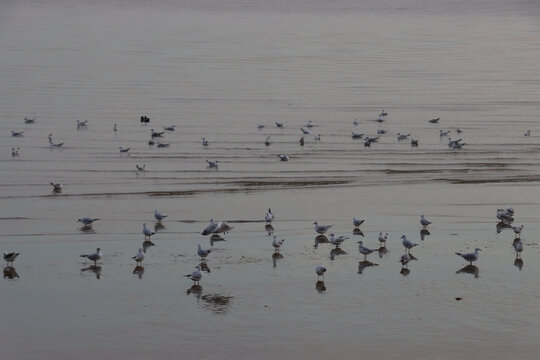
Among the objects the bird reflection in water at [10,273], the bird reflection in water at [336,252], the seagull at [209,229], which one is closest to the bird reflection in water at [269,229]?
the seagull at [209,229]

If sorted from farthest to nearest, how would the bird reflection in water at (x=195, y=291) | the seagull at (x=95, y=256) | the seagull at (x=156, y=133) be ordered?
the seagull at (x=156, y=133) < the seagull at (x=95, y=256) < the bird reflection in water at (x=195, y=291)

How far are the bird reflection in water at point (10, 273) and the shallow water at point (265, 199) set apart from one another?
1.13 feet

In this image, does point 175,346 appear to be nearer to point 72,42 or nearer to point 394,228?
point 394,228

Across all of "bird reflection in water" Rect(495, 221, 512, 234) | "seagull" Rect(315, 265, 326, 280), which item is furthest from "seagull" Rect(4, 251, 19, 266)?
"bird reflection in water" Rect(495, 221, 512, 234)

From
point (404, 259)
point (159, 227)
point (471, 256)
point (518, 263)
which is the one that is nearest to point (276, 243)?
point (404, 259)

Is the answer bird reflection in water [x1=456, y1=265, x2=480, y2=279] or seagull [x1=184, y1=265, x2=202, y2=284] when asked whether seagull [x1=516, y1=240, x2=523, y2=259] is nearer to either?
bird reflection in water [x1=456, y1=265, x2=480, y2=279]

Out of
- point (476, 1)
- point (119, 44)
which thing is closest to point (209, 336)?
point (119, 44)

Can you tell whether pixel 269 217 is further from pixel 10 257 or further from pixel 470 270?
pixel 10 257

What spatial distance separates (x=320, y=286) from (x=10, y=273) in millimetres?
6911

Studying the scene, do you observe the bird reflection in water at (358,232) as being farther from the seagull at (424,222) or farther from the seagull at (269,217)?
the seagull at (269,217)

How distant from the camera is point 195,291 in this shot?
22859 millimetres

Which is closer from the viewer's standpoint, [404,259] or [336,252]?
[404,259]

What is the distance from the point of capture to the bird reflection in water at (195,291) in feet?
74.2

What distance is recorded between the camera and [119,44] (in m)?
80.6
